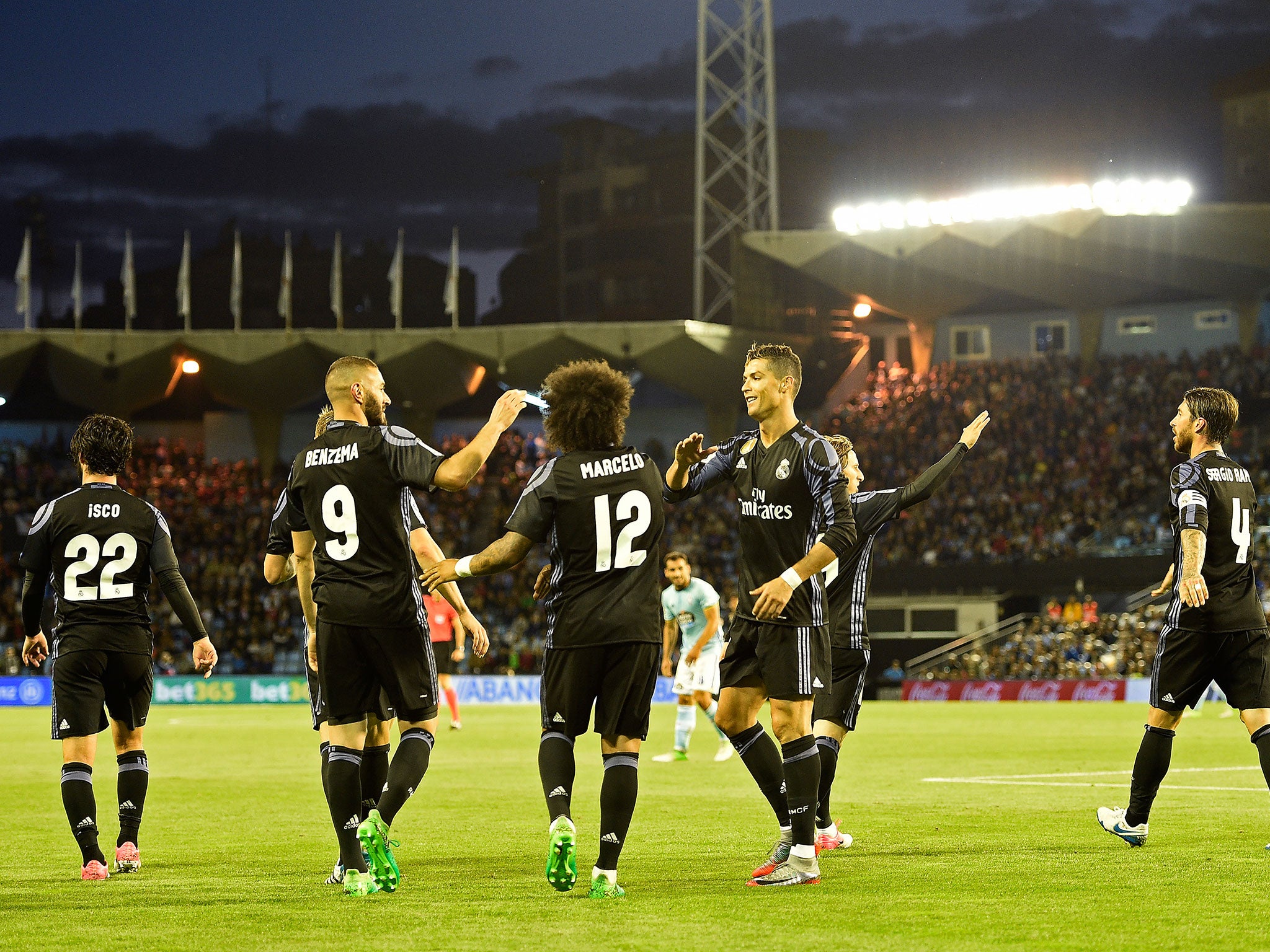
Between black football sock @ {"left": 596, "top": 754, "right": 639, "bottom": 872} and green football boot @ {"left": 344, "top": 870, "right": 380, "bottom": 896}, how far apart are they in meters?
1.15

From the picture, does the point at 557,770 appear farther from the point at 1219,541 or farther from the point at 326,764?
the point at 1219,541

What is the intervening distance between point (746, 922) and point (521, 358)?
48.5m

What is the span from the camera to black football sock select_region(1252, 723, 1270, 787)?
360 inches

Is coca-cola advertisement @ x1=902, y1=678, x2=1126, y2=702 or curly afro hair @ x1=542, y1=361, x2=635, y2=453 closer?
curly afro hair @ x1=542, y1=361, x2=635, y2=453

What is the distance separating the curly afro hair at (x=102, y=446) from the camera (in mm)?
9164

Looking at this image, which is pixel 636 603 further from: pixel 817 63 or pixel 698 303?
pixel 817 63

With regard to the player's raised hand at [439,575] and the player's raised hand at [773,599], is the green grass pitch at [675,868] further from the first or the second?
the player's raised hand at [439,575]

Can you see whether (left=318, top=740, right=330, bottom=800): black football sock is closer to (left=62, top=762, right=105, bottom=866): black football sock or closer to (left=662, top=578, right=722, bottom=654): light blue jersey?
(left=62, top=762, right=105, bottom=866): black football sock

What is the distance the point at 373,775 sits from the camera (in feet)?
28.1

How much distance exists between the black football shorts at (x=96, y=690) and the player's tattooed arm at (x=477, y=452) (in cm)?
257

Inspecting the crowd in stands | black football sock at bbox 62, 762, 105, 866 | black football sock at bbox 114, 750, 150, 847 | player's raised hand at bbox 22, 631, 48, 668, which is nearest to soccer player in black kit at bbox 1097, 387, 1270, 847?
black football sock at bbox 114, 750, 150, 847

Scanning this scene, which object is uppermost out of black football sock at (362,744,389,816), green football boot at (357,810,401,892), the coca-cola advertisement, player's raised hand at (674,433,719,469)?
player's raised hand at (674,433,719,469)

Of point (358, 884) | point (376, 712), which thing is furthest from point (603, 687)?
point (358, 884)

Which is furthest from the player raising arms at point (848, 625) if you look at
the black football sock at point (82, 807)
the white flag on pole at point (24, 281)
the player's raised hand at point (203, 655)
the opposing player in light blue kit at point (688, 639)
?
the white flag on pole at point (24, 281)
